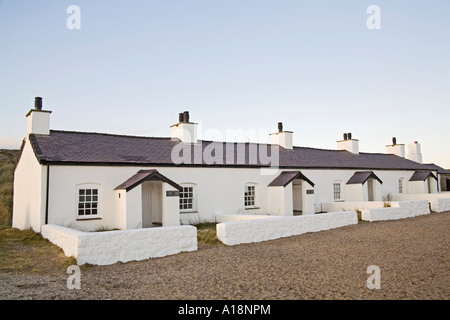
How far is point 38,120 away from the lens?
50.9 ft

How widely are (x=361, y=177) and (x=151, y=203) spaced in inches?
560

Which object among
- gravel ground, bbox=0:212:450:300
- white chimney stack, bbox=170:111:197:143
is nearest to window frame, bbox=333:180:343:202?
white chimney stack, bbox=170:111:197:143

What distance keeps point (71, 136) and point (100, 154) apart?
207cm

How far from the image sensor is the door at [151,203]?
53.3ft

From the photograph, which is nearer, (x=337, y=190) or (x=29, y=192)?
(x=29, y=192)

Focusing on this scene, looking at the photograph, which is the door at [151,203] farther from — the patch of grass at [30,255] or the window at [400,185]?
the window at [400,185]

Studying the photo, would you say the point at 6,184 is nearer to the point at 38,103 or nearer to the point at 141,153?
the point at 38,103

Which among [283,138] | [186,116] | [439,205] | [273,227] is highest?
[186,116]

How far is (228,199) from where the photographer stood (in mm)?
18422

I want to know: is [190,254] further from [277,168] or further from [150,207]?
[277,168]

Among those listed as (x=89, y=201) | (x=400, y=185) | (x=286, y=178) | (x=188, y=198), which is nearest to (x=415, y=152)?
(x=400, y=185)

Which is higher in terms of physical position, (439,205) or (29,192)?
(29,192)
